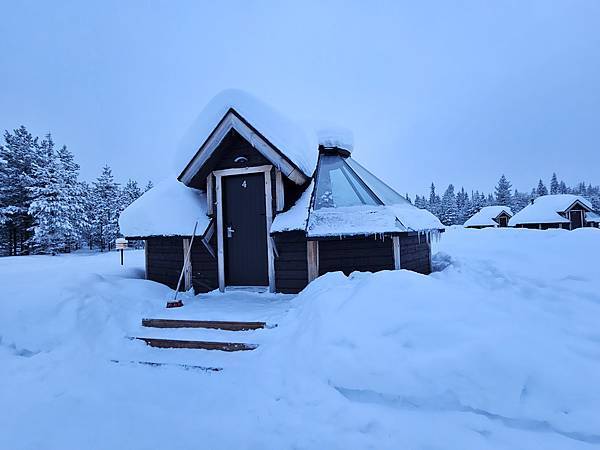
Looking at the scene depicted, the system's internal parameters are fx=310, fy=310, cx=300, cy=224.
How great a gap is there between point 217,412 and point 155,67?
105 meters

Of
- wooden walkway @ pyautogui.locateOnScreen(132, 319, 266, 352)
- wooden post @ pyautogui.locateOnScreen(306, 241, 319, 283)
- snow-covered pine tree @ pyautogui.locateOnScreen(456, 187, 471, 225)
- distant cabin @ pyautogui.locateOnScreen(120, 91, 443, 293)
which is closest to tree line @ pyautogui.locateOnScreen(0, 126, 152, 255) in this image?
distant cabin @ pyautogui.locateOnScreen(120, 91, 443, 293)

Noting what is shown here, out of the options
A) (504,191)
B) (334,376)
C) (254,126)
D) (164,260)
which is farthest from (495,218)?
(334,376)

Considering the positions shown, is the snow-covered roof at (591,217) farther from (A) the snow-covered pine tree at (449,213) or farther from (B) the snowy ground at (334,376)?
(B) the snowy ground at (334,376)

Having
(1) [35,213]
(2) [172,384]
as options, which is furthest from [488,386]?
(1) [35,213]

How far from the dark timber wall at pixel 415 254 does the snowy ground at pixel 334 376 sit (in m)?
2.07

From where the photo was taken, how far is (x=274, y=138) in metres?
6.00

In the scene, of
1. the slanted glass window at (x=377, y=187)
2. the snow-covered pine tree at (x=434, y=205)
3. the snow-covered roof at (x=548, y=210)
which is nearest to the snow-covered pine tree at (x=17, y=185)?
the slanted glass window at (x=377, y=187)

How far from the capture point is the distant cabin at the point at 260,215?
607cm

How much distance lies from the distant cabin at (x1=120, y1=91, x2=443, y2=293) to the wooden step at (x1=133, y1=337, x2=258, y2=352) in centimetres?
213

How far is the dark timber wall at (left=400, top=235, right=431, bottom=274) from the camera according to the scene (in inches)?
265

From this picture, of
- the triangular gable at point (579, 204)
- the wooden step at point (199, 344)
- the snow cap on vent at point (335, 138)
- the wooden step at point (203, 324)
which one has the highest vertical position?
the snow cap on vent at point (335, 138)

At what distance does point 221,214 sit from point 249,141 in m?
1.72

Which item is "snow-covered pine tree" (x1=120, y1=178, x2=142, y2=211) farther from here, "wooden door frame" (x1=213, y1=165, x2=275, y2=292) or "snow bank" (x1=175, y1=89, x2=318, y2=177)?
"wooden door frame" (x1=213, y1=165, x2=275, y2=292)

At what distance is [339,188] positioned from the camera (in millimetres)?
7062
